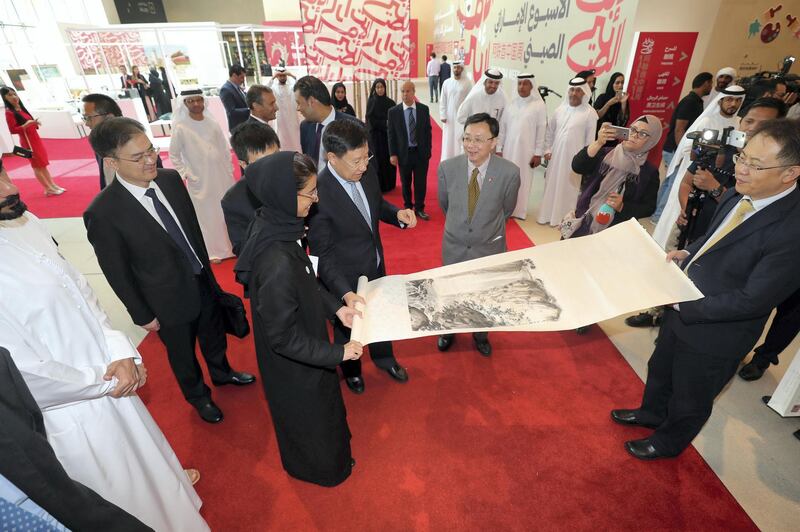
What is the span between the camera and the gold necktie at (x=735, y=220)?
157 centimetres

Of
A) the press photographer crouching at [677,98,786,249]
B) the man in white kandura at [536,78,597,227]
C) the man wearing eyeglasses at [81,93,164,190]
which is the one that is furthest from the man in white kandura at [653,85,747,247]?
the man wearing eyeglasses at [81,93,164,190]

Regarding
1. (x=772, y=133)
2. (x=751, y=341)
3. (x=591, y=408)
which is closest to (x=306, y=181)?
(x=772, y=133)

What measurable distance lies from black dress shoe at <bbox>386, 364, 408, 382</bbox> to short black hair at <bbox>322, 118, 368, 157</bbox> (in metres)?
1.60

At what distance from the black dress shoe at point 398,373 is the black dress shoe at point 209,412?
1.18 m

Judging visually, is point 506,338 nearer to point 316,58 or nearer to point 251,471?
point 251,471

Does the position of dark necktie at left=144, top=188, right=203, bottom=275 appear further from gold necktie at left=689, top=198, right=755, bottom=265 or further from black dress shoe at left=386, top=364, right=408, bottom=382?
gold necktie at left=689, top=198, right=755, bottom=265

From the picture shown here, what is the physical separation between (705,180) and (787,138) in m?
0.89

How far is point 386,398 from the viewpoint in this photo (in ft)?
9.00

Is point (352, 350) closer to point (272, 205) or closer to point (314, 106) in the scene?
point (272, 205)

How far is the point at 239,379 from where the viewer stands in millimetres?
2824

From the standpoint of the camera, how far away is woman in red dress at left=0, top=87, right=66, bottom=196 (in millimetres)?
→ 6445

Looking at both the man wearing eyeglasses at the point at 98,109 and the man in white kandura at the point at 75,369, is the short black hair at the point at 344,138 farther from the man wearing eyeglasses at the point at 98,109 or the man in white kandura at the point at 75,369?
the man wearing eyeglasses at the point at 98,109

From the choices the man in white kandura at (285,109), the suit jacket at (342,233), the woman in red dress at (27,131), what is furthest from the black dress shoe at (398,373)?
the woman in red dress at (27,131)

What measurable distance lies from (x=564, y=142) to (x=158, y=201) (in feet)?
15.0
